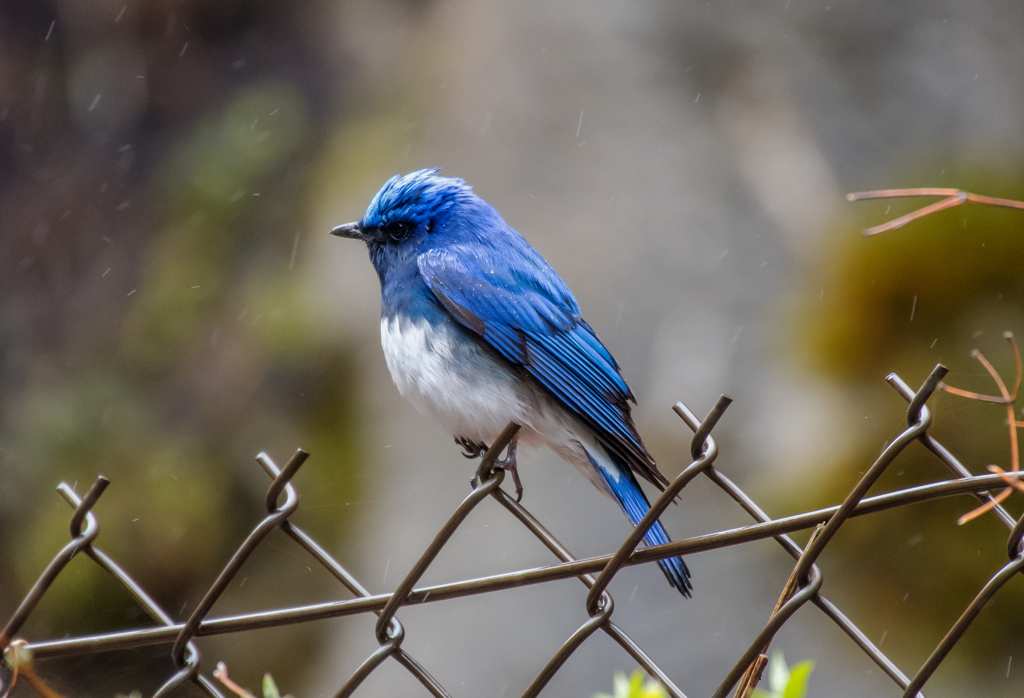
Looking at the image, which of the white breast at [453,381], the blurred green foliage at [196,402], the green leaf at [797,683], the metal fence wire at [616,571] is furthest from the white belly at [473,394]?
the blurred green foliage at [196,402]

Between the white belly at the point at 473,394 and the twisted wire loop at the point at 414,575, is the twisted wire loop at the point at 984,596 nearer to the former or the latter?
the twisted wire loop at the point at 414,575

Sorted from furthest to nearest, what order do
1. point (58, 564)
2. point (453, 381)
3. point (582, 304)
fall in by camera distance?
point (582, 304)
point (453, 381)
point (58, 564)

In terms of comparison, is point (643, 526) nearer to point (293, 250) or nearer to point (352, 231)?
point (352, 231)

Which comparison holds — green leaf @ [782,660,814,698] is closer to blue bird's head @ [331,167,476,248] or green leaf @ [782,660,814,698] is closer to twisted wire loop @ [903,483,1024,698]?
twisted wire loop @ [903,483,1024,698]

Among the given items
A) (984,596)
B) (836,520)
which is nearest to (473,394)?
(836,520)

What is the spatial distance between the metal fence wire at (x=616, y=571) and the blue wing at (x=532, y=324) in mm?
729

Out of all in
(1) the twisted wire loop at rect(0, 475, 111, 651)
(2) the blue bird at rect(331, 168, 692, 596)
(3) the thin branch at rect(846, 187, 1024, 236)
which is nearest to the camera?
(3) the thin branch at rect(846, 187, 1024, 236)

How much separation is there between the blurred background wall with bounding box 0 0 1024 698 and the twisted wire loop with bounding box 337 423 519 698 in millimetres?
2429

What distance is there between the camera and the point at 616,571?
1.36 metres

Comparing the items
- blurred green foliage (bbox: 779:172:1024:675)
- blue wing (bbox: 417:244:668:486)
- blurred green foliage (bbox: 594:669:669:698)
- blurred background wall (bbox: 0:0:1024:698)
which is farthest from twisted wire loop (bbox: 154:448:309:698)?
blurred green foliage (bbox: 779:172:1024:675)

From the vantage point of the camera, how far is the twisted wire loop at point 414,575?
1395mm

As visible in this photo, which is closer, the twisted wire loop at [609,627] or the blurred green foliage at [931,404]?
the twisted wire loop at [609,627]

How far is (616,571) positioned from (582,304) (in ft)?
9.63

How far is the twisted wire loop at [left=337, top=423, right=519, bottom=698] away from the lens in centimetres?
139
